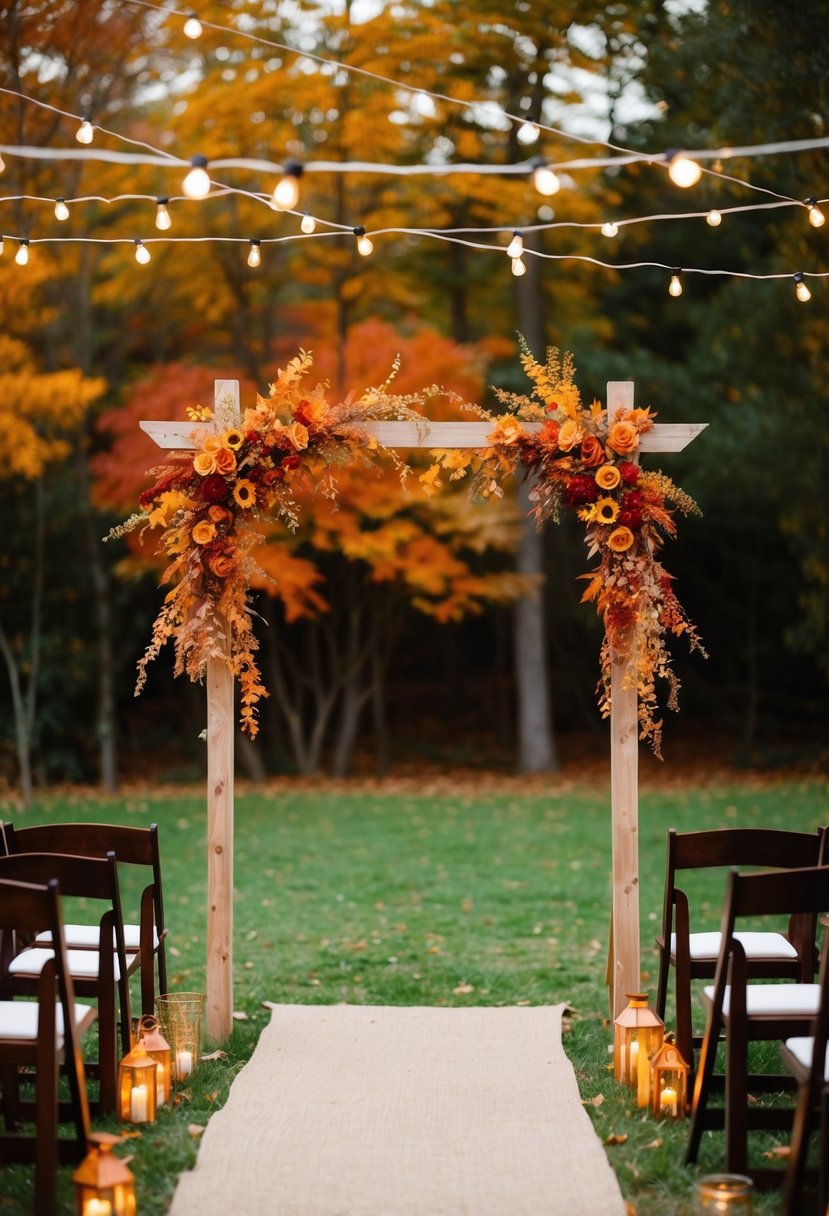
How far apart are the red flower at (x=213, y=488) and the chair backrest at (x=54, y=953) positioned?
2.05 m

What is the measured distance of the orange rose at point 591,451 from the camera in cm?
511

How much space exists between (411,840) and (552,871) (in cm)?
164

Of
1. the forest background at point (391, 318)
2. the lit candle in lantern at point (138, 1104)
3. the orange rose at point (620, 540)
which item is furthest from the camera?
the forest background at point (391, 318)

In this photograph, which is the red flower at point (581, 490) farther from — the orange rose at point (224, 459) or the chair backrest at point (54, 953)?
the chair backrest at point (54, 953)

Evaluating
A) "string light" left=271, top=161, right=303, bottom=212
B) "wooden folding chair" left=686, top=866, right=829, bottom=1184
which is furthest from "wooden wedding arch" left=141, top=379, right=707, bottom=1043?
"string light" left=271, top=161, right=303, bottom=212

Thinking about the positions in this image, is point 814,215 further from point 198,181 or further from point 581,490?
point 198,181

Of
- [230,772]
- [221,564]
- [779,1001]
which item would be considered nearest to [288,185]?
[221,564]

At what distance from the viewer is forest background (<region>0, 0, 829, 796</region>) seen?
37.1 feet

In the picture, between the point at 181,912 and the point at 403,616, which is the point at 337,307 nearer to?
the point at 403,616

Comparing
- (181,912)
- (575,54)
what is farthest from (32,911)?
(575,54)

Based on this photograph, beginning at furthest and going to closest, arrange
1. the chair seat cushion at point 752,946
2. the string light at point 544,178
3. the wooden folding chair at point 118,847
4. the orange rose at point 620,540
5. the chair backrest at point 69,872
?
the orange rose at point 620,540 → the wooden folding chair at point 118,847 → the chair seat cushion at point 752,946 → the chair backrest at point 69,872 → the string light at point 544,178

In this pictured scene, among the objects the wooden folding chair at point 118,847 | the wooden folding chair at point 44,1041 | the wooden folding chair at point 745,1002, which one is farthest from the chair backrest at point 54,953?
the wooden folding chair at point 745,1002

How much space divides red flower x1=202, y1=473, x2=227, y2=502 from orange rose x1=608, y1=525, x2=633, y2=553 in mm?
1633

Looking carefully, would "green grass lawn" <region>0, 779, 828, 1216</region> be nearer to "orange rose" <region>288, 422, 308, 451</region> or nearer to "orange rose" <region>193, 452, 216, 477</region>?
"orange rose" <region>193, 452, 216, 477</region>
